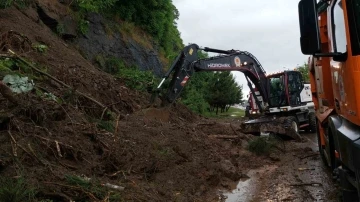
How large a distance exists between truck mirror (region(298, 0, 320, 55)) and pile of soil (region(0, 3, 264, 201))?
3045mm

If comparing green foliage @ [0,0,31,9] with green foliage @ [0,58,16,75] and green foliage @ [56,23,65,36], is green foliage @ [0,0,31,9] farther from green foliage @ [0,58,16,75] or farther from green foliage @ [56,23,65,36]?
green foliage @ [0,58,16,75]

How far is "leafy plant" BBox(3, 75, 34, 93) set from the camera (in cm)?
768

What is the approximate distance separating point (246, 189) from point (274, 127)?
21.6 ft

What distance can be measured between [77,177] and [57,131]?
1.65m

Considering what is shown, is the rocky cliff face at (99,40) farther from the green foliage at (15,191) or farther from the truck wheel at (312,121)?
the green foliage at (15,191)

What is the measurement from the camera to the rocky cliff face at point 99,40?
1717cm

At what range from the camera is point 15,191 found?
4527 mm

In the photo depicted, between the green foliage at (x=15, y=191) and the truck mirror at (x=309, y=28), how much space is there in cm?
346

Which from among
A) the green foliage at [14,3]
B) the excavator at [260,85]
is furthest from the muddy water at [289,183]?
the green foliage at [14,3]

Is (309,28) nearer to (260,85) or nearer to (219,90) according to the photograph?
(260,85)

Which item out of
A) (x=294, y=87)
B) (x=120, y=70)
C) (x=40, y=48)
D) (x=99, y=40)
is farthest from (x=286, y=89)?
(x=40, y=48)

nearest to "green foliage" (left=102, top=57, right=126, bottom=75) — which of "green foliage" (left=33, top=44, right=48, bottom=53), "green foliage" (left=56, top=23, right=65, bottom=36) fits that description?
"green foliage" (left=56, top=23, right=65, bottom=36)

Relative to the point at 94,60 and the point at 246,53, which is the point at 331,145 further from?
the point at 94,60

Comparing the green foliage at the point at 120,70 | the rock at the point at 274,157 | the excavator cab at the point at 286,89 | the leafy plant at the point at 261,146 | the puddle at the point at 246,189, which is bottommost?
the puddle at the point at 246,189
